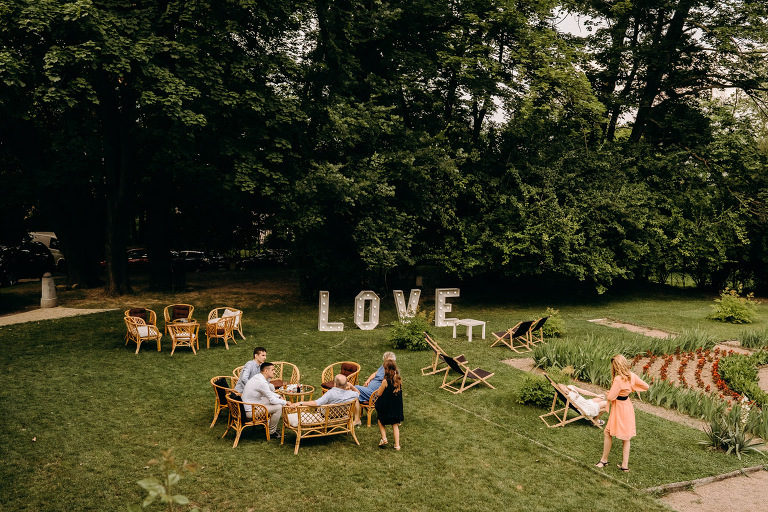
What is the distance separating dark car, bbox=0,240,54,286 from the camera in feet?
82.6

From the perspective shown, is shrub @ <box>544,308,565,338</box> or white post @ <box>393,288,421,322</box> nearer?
white post @ <box>393,288,421,322</box>

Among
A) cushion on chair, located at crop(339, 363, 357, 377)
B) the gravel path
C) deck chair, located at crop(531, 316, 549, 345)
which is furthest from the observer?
the gravel path

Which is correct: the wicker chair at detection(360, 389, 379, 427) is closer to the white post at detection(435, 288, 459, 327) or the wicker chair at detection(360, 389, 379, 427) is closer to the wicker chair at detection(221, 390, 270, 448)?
the wicker chair at detection(221, 390, 270, 448)

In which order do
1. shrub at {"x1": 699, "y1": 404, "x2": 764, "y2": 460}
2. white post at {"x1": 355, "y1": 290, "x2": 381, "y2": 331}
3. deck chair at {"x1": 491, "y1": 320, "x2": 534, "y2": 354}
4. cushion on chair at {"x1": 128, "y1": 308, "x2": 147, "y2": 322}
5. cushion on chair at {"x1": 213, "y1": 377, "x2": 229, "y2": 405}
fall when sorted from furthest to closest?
white post at {"x1": 355, "y1": 290, "x2": 381, "y2": 331}, deck chair at {"x1": 491, "y1": 320, "x2": 534, "y2": 354}, cushion on chair at {"x1": 128, "y1": 308, "x2": 147, "y2": 322}, cushion on chair at {"x1": 213, "y1": 377, "x2": 229, "y2": 405}, shrub at {"x1": 699, "y1": 404, "x2": 764, "y2": 460}

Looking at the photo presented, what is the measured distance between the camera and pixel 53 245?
108ft

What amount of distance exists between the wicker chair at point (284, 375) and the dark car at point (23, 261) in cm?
2043

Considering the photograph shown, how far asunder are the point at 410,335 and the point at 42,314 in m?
12.2

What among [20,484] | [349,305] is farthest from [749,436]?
[349,305]

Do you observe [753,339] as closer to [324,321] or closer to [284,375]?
[324,321]

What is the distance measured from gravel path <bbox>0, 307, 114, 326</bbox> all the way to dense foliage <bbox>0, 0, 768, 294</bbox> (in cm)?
226

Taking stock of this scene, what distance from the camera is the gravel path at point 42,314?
52.9 ft

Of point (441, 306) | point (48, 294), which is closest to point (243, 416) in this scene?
point (441, 306)

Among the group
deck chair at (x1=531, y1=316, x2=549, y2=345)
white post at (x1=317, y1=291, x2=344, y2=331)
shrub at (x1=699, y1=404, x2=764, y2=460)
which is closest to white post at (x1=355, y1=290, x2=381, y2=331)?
white post at (x1=317, y1=291, x2=344, y2=331)

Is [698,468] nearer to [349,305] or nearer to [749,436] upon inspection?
[749,436]
